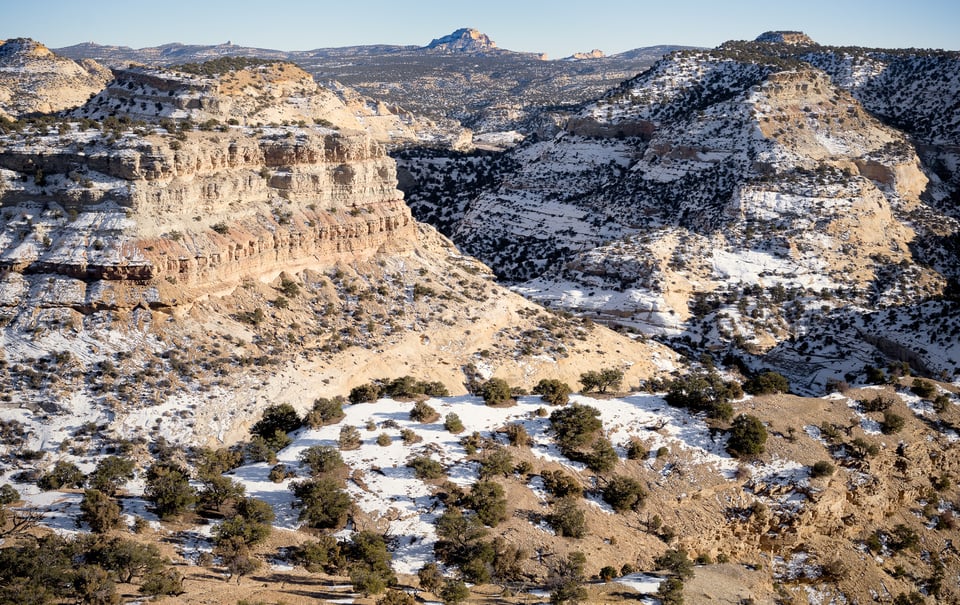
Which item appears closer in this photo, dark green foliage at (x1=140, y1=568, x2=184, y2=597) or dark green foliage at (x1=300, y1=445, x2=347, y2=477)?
dark green foliage at (x1=140, y1=568, x2=184, y2=597)

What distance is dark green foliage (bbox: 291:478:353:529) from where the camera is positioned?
2073 cm

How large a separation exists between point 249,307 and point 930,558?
28.4 meters

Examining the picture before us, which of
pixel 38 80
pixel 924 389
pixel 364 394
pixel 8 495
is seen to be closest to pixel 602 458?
pixel 364 394

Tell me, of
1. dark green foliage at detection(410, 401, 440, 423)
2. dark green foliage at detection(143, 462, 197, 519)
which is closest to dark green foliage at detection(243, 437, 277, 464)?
dark green foliage at detection(143, 462, 197, 519)

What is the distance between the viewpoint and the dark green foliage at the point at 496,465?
23109 millimetres

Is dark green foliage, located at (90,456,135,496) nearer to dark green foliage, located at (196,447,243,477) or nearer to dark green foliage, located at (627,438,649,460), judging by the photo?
dark green foliage, located at (196,447,243,477)

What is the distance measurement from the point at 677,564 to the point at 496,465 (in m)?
6.59

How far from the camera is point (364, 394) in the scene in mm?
28766

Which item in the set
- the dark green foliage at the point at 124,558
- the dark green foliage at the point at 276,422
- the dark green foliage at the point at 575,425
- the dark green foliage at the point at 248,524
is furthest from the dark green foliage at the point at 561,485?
the dark green foliage at the point at 124,558

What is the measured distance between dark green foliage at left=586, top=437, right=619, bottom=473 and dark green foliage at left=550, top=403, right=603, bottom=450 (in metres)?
0.57

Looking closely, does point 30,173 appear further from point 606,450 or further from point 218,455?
point 606,450

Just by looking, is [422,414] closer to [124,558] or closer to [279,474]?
[279,474]

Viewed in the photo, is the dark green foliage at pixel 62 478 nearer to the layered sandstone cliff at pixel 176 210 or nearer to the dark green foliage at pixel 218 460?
the dark green foliage at pixel 218 460

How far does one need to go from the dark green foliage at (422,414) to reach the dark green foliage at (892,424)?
56.5 ft
